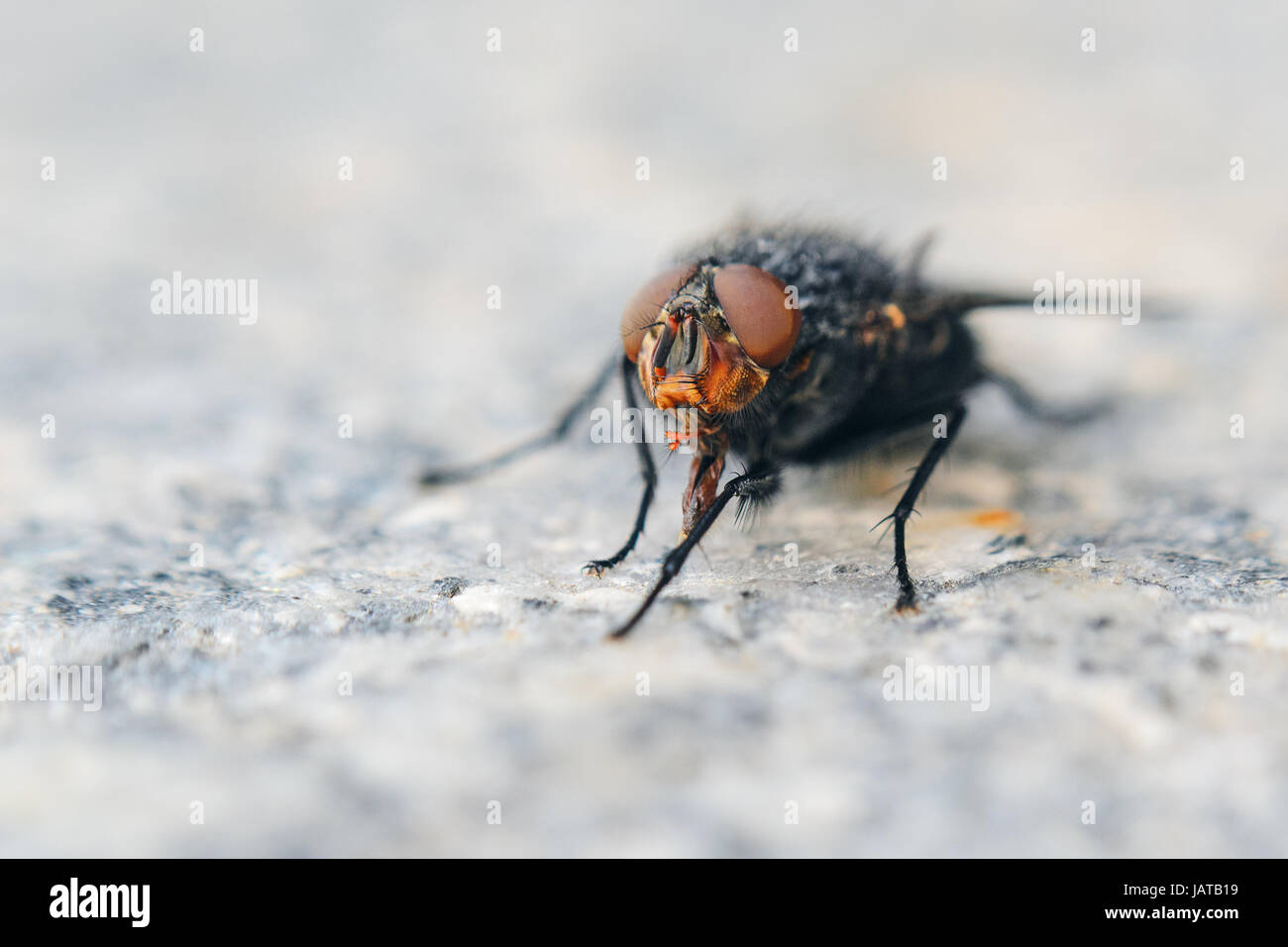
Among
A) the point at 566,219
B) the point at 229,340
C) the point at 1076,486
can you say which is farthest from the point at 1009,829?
the point at 566,219

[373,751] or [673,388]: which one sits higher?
[673,388]

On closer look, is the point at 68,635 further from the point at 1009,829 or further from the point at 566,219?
the point at 566,219

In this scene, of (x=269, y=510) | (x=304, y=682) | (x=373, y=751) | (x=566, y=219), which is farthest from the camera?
(x=566, y=219)

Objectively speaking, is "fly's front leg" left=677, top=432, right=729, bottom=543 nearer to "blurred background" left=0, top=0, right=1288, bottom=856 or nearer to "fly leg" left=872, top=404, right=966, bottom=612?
"blurred background" left=0, top=0, right=1288, bottom=856

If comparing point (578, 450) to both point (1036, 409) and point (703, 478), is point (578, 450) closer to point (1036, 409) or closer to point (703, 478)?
point (703, 478)

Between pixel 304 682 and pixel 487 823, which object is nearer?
pixel 487 823

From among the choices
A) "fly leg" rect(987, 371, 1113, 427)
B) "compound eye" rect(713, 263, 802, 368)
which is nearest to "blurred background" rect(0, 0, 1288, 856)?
"fly leg" rect(987, 371, 1113, 427)
